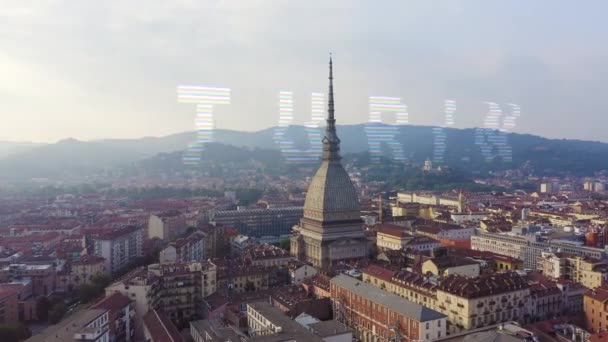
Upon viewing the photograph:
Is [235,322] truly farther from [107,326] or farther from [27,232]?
[27,232]

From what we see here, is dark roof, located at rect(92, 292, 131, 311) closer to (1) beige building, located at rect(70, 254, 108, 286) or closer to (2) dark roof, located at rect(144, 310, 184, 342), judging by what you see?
(2) dark roof, located at rect(144, 310, 184, 342)

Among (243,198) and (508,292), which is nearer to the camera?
(508,292)

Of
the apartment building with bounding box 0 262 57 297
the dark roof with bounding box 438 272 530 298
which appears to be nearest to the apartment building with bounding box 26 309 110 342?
the apartment building with bounding box 0 262 57 297

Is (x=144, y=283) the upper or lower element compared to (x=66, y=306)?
upper

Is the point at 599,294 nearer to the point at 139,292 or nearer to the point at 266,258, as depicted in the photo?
the point at 266,258

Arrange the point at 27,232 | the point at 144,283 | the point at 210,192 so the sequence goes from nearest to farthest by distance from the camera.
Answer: the point at 144,283
the point at 27,232
the point at 210,192

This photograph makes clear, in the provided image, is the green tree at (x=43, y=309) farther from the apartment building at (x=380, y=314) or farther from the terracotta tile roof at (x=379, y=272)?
the terracotta tile roof at (x=379, y=272)

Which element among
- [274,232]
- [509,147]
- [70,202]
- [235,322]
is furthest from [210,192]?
[509,147]
